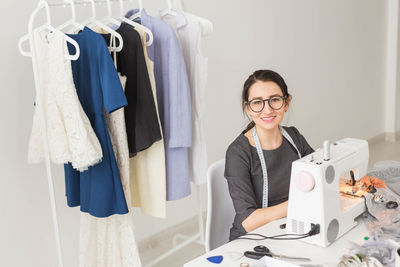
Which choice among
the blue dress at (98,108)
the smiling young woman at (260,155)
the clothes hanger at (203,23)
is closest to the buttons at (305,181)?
the smiling young woman at (260,155)

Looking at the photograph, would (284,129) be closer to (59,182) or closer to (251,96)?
(251,96)

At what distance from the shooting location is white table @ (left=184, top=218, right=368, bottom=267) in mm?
1508

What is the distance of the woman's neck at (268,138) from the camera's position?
206 centimetres

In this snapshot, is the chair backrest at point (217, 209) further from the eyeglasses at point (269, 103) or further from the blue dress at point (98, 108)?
the blue dress at point (98, 108)

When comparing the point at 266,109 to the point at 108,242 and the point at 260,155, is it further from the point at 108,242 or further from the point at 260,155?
the point at 108,242

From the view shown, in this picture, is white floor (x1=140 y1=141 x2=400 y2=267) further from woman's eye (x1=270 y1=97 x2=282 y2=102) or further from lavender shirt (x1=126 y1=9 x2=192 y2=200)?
woman's eye (x1=270 y1=97 x2=282 y2=102)

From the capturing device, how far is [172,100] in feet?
8.05

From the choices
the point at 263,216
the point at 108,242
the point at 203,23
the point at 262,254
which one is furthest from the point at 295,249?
the point at 203,23

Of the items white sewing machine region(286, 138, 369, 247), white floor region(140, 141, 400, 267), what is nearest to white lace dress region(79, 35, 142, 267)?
white floor region(140, 141, 400, 267)

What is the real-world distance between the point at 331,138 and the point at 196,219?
2.04m

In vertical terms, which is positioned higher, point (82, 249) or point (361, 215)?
point (361, 215)

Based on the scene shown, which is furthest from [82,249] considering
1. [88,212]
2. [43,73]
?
[43,73]

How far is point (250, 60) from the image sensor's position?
3.91 m

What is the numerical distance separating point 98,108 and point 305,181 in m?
1.04
